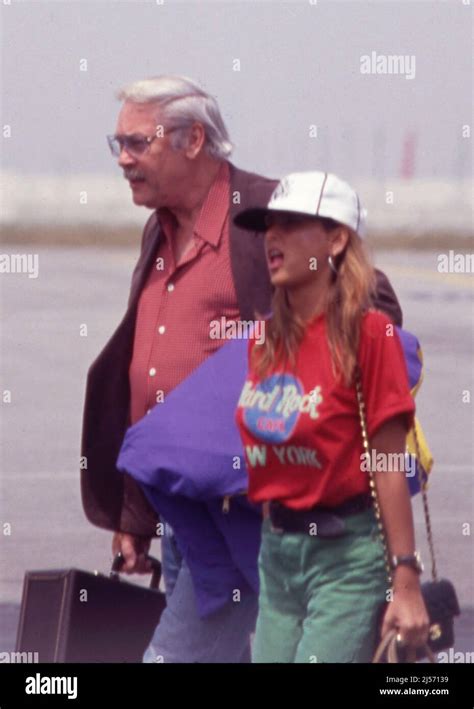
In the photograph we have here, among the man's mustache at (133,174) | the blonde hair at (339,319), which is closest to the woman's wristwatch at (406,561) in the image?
the blonde hair at (339,319)

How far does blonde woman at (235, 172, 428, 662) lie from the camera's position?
4.53m

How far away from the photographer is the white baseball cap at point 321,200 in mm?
4719

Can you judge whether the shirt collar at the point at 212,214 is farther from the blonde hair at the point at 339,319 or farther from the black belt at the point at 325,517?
the black belt at the point at 325,517

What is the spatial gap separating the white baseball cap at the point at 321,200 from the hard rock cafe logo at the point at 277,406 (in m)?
0.38

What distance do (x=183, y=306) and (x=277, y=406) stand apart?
0.86 m

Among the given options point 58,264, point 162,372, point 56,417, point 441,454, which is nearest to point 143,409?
point 162,372

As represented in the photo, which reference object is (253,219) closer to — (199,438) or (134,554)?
(199,438)

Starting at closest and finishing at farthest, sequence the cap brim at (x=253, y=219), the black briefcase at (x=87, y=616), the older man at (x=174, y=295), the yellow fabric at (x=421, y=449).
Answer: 1. the yellow fabric at (x=421, y=449)
2. the cap brim at (x=253, y=219)
3. the older man at (x=174, y=295)
4. the black briefcase at (x=87, y=616)

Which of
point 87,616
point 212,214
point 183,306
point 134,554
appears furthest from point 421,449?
point 87,616

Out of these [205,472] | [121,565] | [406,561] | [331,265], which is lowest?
[121,565]

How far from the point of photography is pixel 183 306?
542 centimetres

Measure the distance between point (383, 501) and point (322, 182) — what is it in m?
0.75

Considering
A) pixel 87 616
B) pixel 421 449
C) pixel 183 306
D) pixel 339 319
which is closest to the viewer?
pixel 339 319
